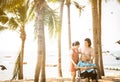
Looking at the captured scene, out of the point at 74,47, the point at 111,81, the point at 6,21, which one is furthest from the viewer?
the point at 6,21

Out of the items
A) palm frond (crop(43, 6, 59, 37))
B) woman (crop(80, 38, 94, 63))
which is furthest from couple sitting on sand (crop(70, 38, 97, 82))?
palm frond (crop(43, 6, 59, 37))

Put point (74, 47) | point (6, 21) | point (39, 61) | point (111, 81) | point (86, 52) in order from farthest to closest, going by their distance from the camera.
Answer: point (6, 21)
point (111, 81)
point (39, 61)
point (74, 47)
point (86, 52)

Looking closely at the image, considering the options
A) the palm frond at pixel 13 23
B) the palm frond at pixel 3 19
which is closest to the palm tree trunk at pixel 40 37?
the palm frond at pixel 3 19

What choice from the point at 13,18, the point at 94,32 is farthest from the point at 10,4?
the point at 13,18

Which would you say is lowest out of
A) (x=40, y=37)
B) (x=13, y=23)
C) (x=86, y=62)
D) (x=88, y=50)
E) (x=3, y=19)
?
(x=86, y=62)

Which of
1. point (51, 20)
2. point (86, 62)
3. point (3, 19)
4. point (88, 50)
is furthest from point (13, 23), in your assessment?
point (86, 62)

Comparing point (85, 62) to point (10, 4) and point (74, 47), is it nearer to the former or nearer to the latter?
point (74, 47)

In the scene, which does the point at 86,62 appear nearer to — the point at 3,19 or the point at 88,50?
the point at 88,50

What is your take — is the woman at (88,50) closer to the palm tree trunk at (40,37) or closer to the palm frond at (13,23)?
the palm tree trunk at (40,37)

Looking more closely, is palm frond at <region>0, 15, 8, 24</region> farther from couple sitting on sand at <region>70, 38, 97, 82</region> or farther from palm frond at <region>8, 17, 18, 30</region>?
couple sitting on sand at <region>70, 38, 97, 82</region>

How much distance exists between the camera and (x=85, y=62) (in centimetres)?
833

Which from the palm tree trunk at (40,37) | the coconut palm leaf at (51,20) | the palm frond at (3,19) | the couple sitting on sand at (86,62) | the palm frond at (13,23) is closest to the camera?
the couple sitting on sand at (86,62)

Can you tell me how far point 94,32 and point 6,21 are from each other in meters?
8.28

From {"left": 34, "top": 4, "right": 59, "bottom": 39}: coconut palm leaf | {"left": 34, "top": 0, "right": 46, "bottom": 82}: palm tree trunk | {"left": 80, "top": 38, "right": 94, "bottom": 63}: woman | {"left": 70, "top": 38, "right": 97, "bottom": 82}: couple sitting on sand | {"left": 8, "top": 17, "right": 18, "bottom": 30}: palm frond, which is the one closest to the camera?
{"left": 70, "top": 38, "right": 97, "bottom": 82}: couple sitting on sand
